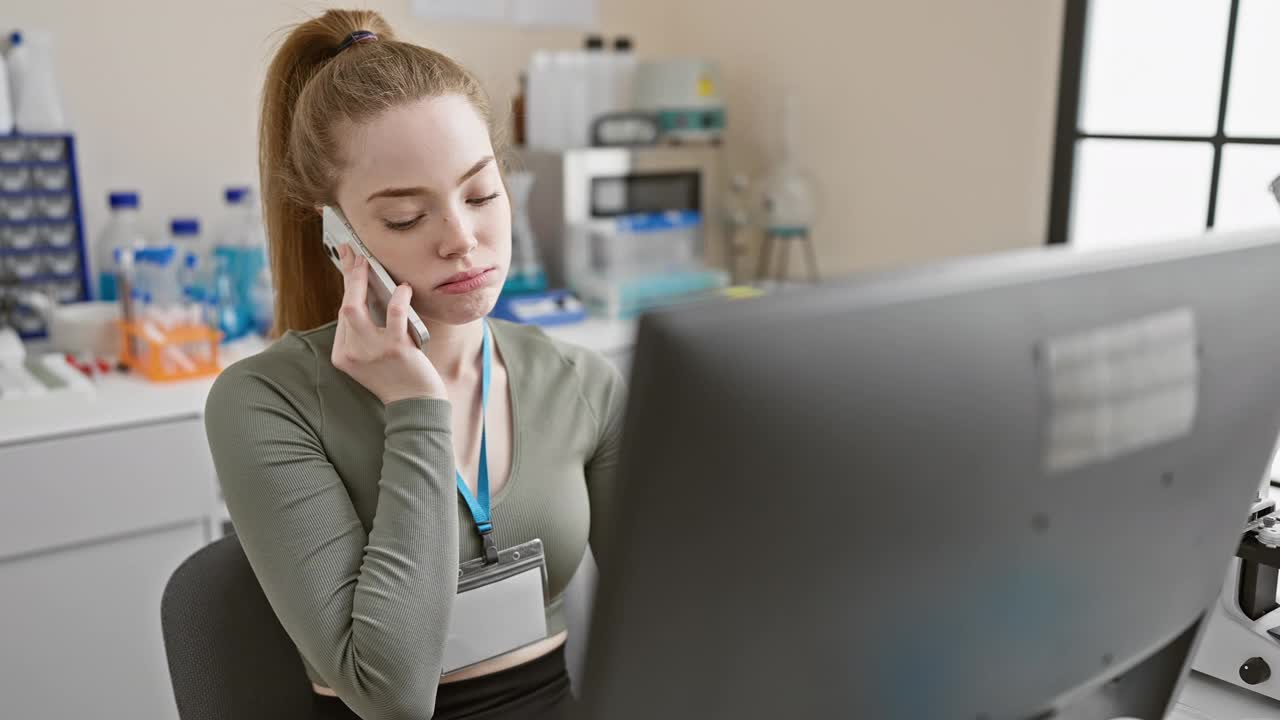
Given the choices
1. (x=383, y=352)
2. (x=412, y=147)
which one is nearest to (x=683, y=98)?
(x=412, y=147)

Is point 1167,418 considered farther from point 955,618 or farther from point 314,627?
point 314,627

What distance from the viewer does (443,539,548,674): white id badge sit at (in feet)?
3.82

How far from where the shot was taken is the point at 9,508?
1.94 metres

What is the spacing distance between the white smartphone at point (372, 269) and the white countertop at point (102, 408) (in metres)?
0.91

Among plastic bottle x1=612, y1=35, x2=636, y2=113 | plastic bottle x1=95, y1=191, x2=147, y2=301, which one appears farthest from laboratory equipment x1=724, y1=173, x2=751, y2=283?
plastic bottle x1=95, y1=191, x2=147, y2=301

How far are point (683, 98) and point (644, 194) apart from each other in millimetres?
300

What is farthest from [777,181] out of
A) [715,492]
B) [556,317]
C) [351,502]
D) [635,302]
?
[715,492]

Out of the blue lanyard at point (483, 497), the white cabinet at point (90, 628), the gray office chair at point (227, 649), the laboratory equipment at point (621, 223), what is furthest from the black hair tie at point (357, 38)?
the laboratory equipment at point (621, 223)

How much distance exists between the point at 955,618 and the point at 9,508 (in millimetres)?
1915

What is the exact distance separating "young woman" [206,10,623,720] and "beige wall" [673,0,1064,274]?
164 cm

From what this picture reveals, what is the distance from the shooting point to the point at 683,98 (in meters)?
3.04

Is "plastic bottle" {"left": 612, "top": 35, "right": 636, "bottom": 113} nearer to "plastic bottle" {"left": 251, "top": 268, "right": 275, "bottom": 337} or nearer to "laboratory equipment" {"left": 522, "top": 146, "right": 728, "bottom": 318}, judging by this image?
"laboratory equipment" {"left": 522, "top": 146, "right": 728, "bottom": 318}

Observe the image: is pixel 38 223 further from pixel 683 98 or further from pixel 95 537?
pixel 683 98

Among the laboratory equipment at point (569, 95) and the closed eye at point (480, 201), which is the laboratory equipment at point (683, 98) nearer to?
the laboratory equipment at point (569, 95)
